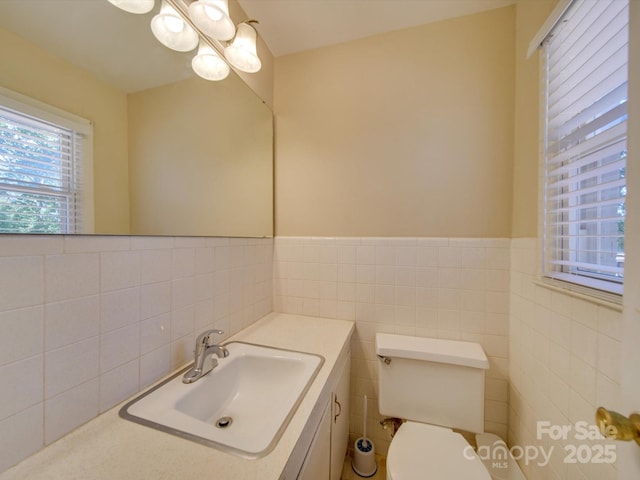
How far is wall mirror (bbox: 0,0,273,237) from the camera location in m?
0.56

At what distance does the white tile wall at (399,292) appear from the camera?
1.26 metres

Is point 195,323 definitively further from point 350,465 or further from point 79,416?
point 350,465

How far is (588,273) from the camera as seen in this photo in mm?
829

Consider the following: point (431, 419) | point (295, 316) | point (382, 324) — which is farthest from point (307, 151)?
point (431, 419)

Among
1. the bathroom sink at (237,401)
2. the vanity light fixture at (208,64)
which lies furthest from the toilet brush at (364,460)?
the vanity light fixture at (208,64)

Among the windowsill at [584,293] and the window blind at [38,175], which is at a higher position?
the window blind at [38,175]

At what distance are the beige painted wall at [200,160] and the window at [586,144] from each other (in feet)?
4.47

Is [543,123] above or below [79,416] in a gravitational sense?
above

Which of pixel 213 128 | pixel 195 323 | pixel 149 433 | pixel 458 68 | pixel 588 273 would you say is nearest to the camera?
pixel 149 433

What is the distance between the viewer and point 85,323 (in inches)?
24.4

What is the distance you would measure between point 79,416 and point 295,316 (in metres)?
1.04

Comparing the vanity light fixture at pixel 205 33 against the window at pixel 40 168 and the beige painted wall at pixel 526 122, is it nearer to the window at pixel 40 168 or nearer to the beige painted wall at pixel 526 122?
the window at pixel 40 168

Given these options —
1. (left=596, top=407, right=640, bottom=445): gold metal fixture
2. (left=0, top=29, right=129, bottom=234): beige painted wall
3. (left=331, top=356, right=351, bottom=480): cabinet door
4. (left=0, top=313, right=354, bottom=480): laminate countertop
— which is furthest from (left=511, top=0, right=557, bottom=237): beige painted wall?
(left=0, top=29, right=129, bottom=234): beige painted wall

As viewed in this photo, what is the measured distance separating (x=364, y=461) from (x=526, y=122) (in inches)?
76.1
